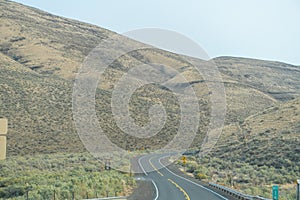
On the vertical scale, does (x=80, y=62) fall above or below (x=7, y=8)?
below

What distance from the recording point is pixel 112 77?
9569 centimetres

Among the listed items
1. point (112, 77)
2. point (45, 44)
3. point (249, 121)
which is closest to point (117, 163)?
point (249, 121)

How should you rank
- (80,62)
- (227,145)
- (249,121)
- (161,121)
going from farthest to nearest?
(80,62) < (161,121) < (249,121) < (227,145)

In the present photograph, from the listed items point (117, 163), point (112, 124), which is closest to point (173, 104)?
point (112, 124)

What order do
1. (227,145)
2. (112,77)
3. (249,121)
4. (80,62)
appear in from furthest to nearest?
(80,62)
(112,77)
(249,121)
(227,145)

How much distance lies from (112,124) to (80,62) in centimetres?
3885

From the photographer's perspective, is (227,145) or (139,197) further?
(227,145)

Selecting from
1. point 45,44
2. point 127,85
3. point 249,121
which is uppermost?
point 45,44

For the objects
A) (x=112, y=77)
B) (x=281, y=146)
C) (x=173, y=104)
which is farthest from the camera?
(x=112, y=77)

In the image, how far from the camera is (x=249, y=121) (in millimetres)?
66312

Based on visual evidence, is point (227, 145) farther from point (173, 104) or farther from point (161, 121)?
point (173, 104)

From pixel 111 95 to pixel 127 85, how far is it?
11.7 m

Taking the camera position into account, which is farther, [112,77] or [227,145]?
[112,77]

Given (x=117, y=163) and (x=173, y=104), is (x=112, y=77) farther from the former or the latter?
(x=117, y=163)
